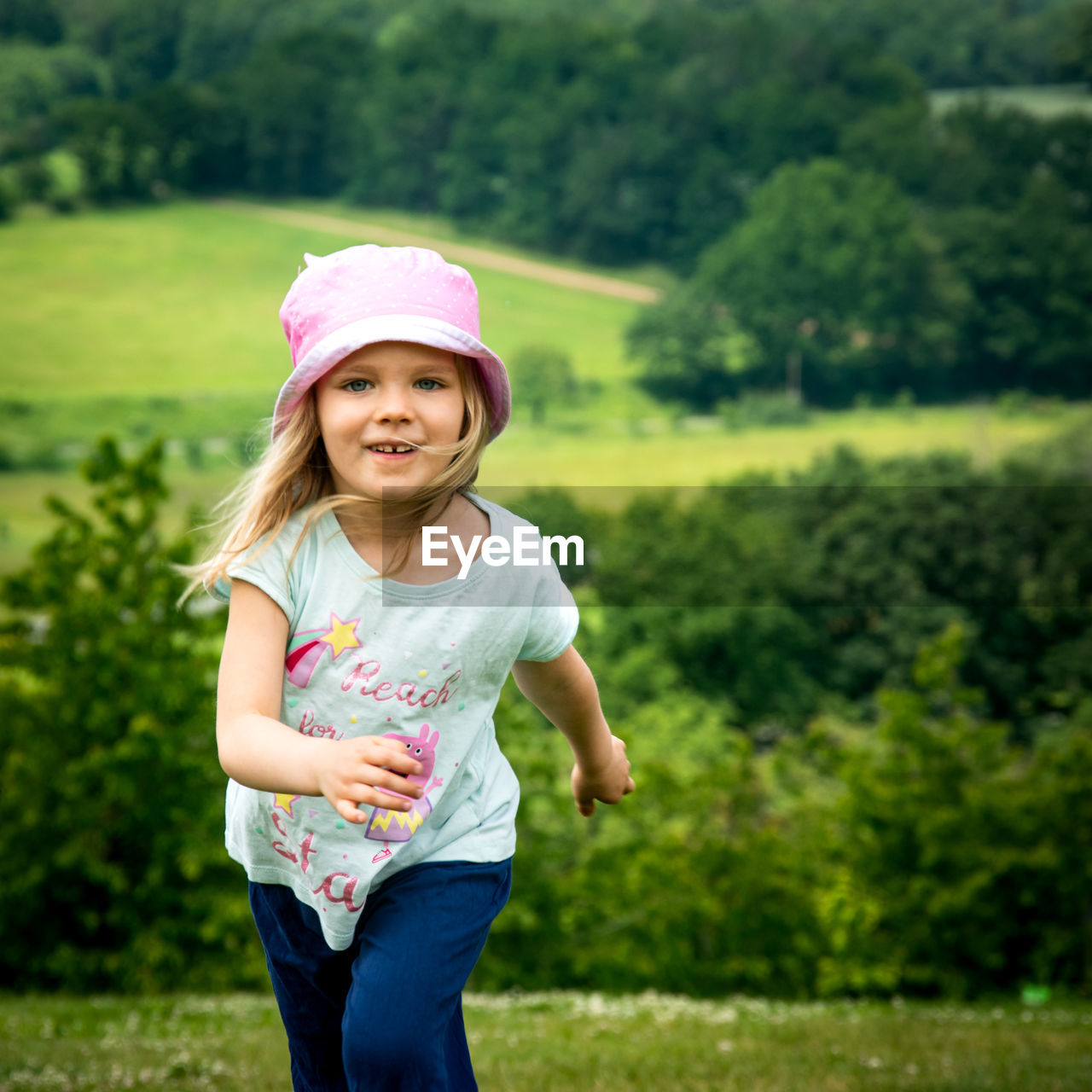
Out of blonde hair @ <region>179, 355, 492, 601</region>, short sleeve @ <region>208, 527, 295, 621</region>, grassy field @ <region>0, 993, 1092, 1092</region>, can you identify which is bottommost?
grassy field @ <region>0, 993, 1092, 1092</region>

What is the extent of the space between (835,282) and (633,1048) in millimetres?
54962

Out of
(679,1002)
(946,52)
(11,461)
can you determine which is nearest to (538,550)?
(679,1002)

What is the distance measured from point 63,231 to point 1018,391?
3968 centimetres

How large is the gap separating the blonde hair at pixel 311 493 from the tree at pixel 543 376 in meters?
52.5

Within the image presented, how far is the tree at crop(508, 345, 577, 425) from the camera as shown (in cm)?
5431

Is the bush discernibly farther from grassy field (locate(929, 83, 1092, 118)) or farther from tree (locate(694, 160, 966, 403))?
grassy field (locate(929, 83, 1092, 118))

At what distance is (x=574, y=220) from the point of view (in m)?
55.0

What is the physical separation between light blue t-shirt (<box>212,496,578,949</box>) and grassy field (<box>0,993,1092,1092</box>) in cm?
171

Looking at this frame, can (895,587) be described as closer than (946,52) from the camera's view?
Yes

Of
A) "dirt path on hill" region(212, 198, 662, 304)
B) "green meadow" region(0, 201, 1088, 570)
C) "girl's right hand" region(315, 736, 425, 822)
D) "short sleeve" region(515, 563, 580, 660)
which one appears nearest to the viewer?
"girl's right hand" region(315, 736, 425, 822)

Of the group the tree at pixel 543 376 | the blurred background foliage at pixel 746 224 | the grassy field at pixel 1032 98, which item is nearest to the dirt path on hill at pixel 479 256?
the blurred background foliage at pixel 746 224

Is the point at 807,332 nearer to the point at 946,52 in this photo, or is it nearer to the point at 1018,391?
the point at 1018,391

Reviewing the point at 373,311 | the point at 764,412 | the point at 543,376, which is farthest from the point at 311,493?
the point at 543,376

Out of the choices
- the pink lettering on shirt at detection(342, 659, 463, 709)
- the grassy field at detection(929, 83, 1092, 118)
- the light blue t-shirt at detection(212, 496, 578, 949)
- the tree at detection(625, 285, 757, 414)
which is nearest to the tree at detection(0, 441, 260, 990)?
the light blue t-shirt at detection(212, 496, 578, 949)
